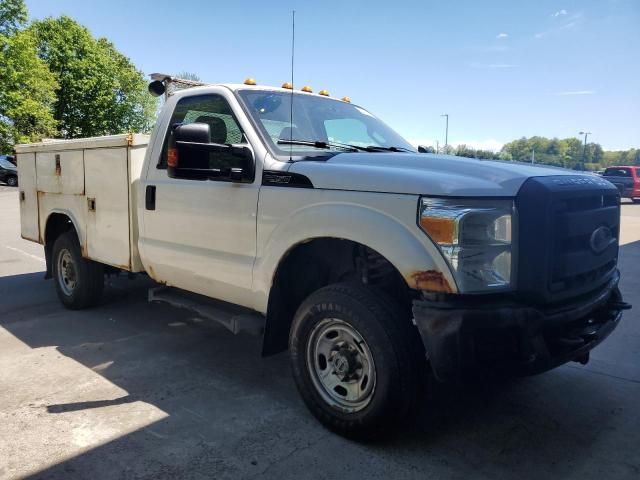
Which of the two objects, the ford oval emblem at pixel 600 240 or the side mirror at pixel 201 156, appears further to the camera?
the side mirror at pixel 201 156

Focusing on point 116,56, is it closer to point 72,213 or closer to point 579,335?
point 72,213

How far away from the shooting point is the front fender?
8.93ft

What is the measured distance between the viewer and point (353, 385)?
3.16 meters

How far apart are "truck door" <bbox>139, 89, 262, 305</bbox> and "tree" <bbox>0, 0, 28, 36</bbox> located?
3955cm

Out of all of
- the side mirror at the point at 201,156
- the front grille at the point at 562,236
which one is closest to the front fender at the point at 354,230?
the side mirror at the point at 201,156

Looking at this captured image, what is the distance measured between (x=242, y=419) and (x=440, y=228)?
5.77ft

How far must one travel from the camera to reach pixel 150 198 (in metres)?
4.41

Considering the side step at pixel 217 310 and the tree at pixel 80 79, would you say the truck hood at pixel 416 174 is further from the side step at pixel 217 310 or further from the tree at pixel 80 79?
the tree at pixel 80 79

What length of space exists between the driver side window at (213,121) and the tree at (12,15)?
39.5 metres

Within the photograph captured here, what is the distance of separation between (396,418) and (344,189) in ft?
4.23

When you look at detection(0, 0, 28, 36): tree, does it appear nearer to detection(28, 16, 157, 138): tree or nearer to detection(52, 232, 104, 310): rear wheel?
detection(28, 16, 157, 138): tree

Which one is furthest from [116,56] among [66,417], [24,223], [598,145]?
[598,145]

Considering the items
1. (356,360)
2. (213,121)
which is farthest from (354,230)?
(213,121)

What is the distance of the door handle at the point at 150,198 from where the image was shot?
4.38 m
